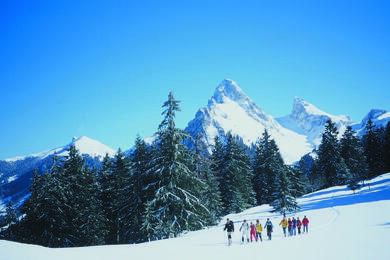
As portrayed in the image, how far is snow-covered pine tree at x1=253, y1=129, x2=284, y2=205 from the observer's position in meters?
53.6

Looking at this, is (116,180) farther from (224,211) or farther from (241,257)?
(241,257)

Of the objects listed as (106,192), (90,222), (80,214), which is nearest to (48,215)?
(80,214)

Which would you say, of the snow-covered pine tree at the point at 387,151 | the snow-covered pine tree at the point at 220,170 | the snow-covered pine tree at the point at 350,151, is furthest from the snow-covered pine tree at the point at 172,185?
the snow-covered pine tree at the point at 387,151

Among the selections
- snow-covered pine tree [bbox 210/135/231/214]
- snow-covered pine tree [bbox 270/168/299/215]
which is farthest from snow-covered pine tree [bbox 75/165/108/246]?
snow-covered pine tree [bbox 270/168/299/215]

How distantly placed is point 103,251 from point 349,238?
1533 cm

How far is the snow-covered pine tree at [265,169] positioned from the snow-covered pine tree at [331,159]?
1173cm

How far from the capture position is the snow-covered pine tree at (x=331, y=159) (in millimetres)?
56094

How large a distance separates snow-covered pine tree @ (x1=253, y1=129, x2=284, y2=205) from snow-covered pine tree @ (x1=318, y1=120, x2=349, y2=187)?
38.5 ft

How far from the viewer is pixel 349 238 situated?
1652 centimetres

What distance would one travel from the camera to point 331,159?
5900 centimetres

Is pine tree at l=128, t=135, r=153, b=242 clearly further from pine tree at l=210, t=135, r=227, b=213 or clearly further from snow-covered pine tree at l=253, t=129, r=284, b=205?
snow-covered pine tree at l=253, t=129, r=284, b=205

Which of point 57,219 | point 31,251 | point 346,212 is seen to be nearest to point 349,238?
point 346,212

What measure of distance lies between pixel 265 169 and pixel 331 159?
16.1 m

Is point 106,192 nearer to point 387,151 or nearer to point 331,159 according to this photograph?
point 331,159
